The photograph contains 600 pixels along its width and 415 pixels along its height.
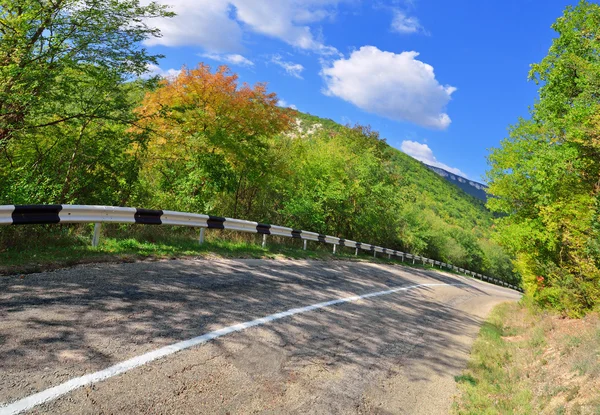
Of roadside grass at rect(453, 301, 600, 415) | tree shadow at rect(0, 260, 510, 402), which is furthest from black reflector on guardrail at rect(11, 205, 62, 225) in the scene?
roadside grass at rect(453, 301, 600, 415)

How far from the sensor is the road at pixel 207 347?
2.90 m

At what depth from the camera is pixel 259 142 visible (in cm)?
1516

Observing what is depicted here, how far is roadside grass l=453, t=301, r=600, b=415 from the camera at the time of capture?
4355 millimetres

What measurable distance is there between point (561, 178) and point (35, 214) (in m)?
14.5

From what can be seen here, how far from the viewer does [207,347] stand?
3785mm

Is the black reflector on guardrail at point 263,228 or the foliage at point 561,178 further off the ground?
the foliage at point 561,178

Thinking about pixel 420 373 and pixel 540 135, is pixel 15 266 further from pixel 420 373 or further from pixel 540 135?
pixel 540 135

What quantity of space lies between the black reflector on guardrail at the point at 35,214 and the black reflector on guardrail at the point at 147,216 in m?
1.84

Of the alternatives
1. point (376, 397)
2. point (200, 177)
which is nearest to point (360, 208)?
point (200, 177)

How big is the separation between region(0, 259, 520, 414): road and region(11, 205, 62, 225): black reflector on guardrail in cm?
136

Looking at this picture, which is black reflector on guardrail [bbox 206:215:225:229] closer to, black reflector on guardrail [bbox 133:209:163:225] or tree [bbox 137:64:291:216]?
black reflector on guardrail [bbox 133:209:163:225]

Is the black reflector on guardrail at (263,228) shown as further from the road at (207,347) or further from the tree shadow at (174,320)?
the road at (207,347)

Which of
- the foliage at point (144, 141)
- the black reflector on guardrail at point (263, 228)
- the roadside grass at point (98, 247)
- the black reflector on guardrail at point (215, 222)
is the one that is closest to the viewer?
the roadside grass at point (98, 247)

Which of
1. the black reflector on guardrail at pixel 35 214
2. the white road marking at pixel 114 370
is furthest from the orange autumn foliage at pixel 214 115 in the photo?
the white road marking at pixel 114 370
